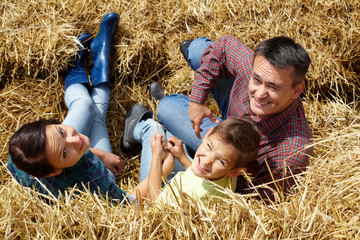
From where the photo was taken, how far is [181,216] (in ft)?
5.15

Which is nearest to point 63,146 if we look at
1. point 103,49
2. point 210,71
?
point 210,71

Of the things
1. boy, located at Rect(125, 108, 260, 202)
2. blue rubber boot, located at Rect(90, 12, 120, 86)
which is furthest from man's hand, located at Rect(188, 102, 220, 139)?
blue rubber boot, located at Rect(90, 12, 120, 86)

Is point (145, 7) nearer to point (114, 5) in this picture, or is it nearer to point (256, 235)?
point (114, 5)

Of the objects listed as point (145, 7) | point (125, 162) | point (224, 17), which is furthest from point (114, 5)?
point (125, 162)

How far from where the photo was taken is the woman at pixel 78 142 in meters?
1.97

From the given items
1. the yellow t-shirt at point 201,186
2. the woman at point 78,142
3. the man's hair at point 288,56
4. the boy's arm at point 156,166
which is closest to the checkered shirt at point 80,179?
the woman at point 78,142

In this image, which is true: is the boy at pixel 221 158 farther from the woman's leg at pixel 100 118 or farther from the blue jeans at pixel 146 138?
the woman's leg at pixel 100 118

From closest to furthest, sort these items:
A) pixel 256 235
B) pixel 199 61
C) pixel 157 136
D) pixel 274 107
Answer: pixel 256 235
pixel 274 107
pixel 157 136
pixel 199 61

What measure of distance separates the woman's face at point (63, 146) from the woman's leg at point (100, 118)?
0.62 metres

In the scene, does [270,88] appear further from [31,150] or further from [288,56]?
[31,150]

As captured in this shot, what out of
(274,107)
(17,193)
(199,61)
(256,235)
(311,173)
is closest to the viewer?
(256,235)

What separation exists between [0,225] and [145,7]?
2.54 m

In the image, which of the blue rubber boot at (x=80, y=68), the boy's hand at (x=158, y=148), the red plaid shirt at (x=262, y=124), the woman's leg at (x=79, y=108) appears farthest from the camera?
the blue rubber boot at (x=80, y=68)

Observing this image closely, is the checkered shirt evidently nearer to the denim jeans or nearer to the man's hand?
the denim jeans
